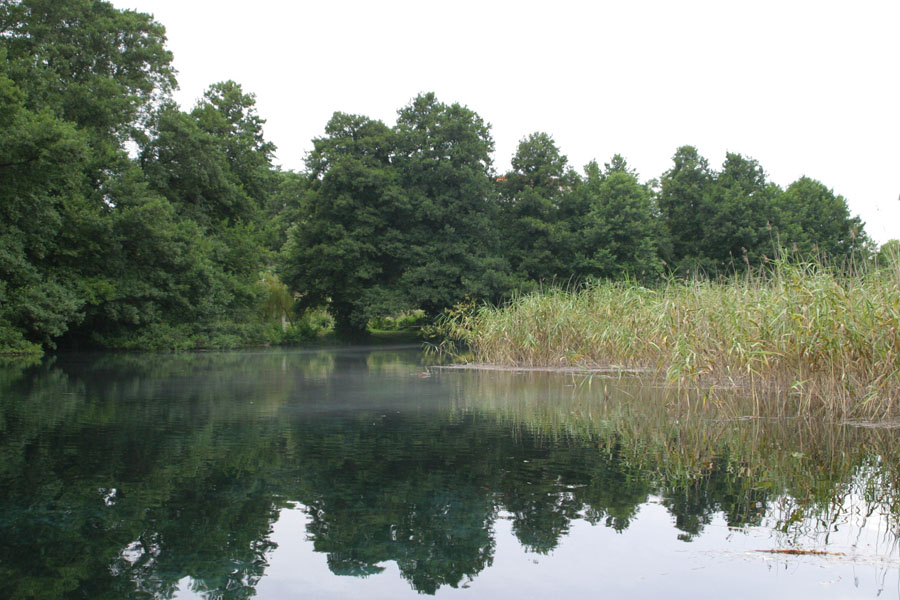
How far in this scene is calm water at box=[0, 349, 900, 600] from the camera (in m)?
3.37

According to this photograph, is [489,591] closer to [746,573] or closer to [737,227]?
[746,573]

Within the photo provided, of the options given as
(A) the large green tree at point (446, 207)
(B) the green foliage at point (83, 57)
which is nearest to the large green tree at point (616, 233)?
(A) the large green tree at point (446, 207)

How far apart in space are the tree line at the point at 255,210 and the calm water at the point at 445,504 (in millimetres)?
12949

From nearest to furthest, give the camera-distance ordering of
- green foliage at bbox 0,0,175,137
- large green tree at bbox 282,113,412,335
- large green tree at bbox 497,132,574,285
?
1. green foliage at bbox 0,0,175,137
2. large green tree at bbox 282,113,412,335
3. large green tree at bbox 497,132,574,285

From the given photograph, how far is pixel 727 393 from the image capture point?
32.1 feet

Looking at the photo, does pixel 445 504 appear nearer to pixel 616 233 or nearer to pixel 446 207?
pixel 446 207

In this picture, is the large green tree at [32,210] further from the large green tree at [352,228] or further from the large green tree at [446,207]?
the large green tree at [446,207]

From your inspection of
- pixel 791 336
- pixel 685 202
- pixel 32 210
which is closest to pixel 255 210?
pixel 32 210

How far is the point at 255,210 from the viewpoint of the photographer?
33594mm

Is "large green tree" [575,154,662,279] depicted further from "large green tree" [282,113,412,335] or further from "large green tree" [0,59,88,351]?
"large green tree" [0,59,88,351]

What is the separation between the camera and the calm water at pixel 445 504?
3365mm

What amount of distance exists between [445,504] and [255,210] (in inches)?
1204

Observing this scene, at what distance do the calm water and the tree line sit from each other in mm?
12949

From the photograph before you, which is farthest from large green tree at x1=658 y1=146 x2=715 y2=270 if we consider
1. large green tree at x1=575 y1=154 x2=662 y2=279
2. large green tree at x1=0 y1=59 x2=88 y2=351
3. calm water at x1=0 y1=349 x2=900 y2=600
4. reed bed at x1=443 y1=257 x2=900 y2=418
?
calm water at x1=0 y1=349 x2=900 y2=600
